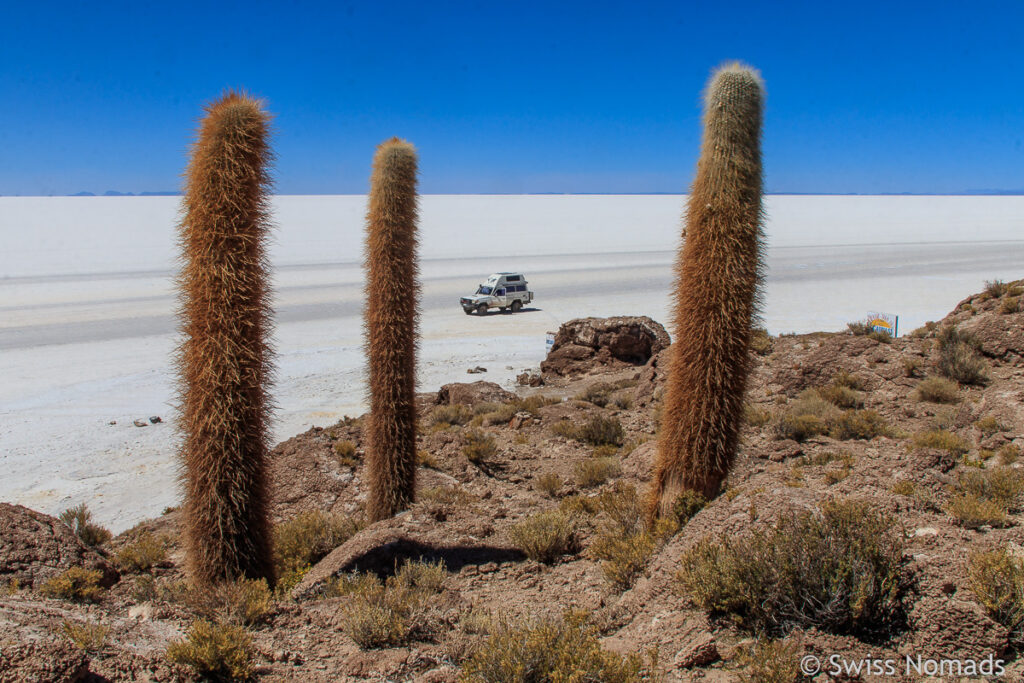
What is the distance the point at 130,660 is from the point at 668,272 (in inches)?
1704

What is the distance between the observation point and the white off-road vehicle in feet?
95.3

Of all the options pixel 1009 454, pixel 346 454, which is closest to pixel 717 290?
pixel 1009 454

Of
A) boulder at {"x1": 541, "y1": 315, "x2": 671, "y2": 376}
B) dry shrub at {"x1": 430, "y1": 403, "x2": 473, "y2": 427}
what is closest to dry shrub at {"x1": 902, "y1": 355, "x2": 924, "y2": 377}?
boulder at {"x1": 541, "y1": 315, "x2": 671, "y2": 376}

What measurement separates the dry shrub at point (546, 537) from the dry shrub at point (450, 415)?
5.96 m

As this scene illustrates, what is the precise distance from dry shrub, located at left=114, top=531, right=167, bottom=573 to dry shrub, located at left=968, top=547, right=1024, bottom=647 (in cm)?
689

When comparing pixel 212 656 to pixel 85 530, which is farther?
pixel 85 530

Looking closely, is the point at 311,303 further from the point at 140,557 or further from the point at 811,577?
the point at 811,577

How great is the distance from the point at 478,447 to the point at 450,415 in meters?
2.72

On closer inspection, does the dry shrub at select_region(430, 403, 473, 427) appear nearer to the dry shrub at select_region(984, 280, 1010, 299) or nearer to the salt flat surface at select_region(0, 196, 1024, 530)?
the salt flat surface at select_region(0, 196, 1024, 530)

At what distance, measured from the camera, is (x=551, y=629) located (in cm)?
360

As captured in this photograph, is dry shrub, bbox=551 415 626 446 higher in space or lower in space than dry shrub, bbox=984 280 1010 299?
lower

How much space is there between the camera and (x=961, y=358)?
1035 centimetres

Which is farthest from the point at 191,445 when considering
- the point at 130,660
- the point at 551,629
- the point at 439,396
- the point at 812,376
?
the point at 812,376

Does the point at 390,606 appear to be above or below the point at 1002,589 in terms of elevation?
below
